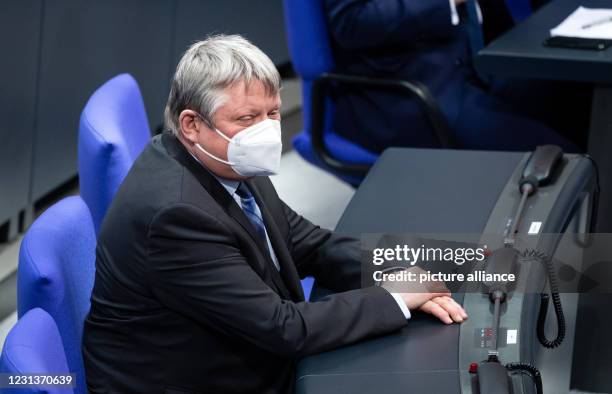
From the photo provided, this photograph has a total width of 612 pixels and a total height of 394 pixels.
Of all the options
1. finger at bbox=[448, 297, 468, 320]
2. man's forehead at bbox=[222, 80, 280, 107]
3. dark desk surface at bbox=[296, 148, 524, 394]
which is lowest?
dark desk surface at bbox=[296, 148, 524, 394]

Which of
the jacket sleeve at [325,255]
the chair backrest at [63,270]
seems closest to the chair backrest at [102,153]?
the chair backrest at [63,270]

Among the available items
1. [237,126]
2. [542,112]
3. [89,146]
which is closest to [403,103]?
[542,112]

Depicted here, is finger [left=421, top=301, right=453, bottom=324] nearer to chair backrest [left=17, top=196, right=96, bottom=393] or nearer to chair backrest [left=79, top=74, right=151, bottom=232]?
chair backrest [left=17, top=196, right=96, bottom=393]

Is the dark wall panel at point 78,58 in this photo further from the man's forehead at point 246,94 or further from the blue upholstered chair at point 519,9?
the man's forehead at point 246,94

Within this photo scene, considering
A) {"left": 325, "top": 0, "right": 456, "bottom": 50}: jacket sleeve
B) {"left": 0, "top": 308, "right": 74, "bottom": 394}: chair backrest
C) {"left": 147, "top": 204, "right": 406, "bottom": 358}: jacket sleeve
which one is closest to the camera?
{"left": 0, "top": 308, "right": 74, "bottom": 394}: chair backrest

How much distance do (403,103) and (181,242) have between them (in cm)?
164

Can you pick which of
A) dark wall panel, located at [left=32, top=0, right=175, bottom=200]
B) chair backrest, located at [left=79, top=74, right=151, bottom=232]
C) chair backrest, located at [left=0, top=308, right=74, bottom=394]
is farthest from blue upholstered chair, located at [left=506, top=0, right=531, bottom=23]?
chair backrest, located at [left=0, top=308, right=74, bottom=394]

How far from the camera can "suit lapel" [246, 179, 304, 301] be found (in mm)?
1996

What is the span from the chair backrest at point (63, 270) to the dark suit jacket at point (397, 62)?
1.35 m

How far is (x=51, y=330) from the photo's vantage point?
Result: 1.60 m

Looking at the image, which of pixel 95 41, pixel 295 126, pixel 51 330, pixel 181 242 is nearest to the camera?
pixel 51 330

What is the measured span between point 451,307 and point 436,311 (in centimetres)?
3

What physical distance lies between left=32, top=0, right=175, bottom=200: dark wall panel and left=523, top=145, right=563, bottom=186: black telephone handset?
1969 millimetres

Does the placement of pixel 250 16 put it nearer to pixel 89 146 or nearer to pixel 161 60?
pixel 161 60
